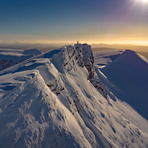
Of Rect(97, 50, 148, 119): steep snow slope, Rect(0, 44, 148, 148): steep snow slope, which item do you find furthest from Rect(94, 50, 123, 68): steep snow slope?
Rect(0, 44, 148, 148): steep snow slope

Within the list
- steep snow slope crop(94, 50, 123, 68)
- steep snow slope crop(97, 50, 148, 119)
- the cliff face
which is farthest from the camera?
steep snow slope crop(94, 50, 123, 68)

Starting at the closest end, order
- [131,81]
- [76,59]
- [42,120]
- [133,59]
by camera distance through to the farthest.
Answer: [42,120] < [76,59] < [131,81] < [133,59]

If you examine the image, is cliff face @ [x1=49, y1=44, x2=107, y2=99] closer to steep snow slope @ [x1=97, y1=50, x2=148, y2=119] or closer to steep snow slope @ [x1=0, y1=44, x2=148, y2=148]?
steep snow slope @ [x1=0, y1=44, x2=148, y2=148]

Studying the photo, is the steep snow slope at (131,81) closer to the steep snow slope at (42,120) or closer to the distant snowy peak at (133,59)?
the distant snowy peak at (133,59)

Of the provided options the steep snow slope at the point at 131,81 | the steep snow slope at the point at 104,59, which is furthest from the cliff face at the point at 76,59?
the steep snow slope at the point at 104,59

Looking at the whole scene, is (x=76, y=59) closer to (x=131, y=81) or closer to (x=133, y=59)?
(x=131, y=81)

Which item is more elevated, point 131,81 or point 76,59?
point 76,59

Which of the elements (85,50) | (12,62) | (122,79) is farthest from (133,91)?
(12,62)

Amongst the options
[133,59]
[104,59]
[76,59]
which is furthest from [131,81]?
[104,59]
